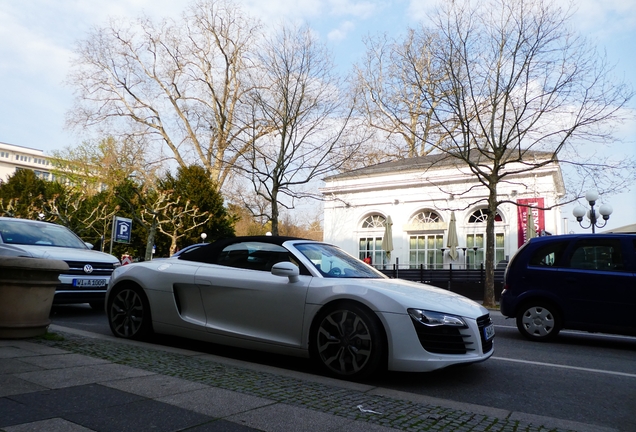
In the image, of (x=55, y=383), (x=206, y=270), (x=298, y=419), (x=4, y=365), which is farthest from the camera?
(x=206, y=270)

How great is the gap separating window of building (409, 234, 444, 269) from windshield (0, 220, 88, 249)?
857 inches

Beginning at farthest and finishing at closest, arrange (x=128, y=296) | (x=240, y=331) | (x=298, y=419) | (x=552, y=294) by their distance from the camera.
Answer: (x=552, y=294)
(x=128, y=296)
(x=240, y=331)
(x=298, y=419)

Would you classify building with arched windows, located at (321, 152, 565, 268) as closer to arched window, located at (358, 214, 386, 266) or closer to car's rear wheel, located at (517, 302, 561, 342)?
arched window, located at (358, 214, 386, 266)

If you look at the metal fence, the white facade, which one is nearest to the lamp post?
the metal fence

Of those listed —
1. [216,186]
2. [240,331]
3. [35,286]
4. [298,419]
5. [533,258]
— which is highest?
[216,186]

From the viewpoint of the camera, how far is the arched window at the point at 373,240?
31.8 meters

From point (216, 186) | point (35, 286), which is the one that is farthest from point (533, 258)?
point (216, 186)

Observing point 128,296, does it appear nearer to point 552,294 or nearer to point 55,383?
point 55,383

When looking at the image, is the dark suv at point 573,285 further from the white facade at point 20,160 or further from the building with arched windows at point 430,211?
the white facade at point 20,160

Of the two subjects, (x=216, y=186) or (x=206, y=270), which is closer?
(x=206, y=270)

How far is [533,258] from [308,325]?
4892mm

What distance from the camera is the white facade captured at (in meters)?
122

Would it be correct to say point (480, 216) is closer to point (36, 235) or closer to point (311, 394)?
point (36, 235)

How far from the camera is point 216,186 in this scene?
1487 inches
